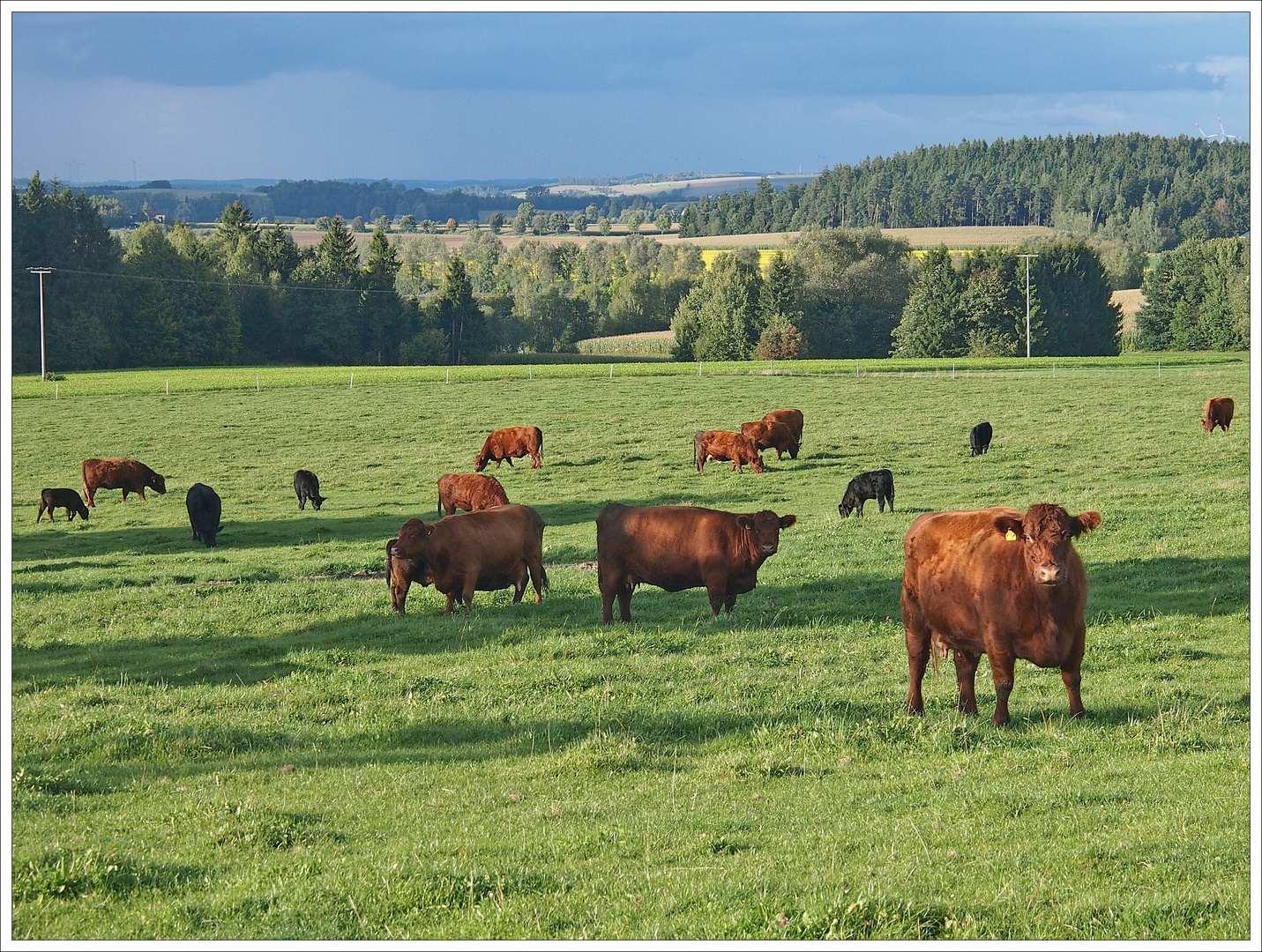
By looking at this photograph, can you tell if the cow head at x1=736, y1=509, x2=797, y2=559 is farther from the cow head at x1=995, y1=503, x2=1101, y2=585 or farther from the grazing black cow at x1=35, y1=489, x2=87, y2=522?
the grazing black cow at x1=35, y1=489, x2=87, y2=522

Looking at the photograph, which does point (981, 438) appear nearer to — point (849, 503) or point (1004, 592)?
point (849, 503)

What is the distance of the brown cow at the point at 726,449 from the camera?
38.5 m

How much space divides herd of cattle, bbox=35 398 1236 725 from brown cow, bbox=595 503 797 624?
0.02m

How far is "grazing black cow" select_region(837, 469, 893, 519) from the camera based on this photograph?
30.3 metres

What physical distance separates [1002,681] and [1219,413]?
36.0 m

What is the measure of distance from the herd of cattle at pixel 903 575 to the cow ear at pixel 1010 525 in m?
0.01

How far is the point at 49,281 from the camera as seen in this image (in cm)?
9406

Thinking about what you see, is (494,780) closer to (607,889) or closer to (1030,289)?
(607,889)

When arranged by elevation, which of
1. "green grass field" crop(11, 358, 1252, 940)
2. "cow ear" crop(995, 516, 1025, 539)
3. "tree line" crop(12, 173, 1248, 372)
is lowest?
"green grass field" crop(11, 358, 1252, 940)

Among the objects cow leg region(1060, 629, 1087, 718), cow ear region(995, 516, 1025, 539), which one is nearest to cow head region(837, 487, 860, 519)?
cow leg region(1060, 629, 1087, 718)

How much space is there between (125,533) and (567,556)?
14.1 meters

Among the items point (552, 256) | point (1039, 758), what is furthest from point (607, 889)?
point (552, 256)

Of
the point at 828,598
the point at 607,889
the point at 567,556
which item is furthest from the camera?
the point at 567,556

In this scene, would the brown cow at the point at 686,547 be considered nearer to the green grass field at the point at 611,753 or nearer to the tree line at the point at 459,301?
the green grass field at the point at 611,753
